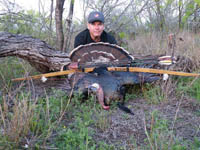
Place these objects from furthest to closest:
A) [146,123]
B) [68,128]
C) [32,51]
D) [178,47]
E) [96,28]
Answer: [178,47] → [32,51] → [96,28] → [146,123] → [68,128]

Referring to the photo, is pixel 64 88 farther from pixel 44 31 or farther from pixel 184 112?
pixel 44 31

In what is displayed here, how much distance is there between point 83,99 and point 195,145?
1.82m

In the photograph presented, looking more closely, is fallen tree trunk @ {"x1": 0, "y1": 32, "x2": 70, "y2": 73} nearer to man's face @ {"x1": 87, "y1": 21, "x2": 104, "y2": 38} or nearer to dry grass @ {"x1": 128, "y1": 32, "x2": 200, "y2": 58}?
man's face @ {"x1": 87, "y1": 21, "x2": 104, "y2": 38}

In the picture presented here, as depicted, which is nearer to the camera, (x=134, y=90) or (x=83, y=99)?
(x=83, y=99)

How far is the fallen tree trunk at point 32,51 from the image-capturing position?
4078mm

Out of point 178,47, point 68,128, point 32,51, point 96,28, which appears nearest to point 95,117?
point 68,128

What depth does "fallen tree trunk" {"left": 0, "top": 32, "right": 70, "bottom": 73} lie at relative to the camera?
4.08 metres

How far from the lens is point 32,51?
424 centimetres

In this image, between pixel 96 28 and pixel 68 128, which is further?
pixel 96 28

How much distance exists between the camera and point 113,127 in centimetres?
264

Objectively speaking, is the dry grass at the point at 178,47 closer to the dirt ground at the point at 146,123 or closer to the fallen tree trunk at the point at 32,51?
the dirt ground at the point at 146,123

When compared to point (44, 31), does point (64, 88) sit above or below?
below

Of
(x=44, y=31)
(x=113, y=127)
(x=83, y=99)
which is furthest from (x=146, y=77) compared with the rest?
(x=44, y=31)

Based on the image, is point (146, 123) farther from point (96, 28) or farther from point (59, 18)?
point (59, 18)
